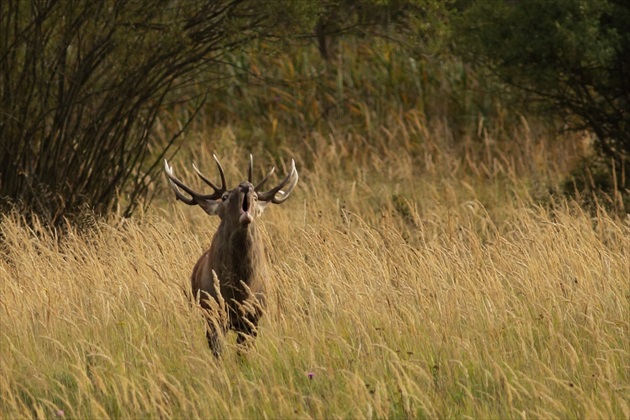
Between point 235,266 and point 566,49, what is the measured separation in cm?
686

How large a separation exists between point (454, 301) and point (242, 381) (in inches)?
73.7

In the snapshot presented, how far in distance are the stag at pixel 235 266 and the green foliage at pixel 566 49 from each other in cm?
623

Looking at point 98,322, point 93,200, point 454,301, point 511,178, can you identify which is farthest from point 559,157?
point 98,322

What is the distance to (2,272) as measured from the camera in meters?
8.20

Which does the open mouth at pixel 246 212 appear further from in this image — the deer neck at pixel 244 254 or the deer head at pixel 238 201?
the deer neck at pixel 244 254

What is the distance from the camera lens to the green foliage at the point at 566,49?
39.2ft

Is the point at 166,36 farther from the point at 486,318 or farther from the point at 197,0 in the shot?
the point at 486,318

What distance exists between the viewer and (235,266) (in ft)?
21.3

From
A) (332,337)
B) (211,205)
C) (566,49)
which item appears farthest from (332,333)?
(566,49)

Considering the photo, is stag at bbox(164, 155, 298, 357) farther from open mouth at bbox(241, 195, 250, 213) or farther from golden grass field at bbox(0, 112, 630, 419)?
golden grass field at bbox(0, 112, 630, 419)

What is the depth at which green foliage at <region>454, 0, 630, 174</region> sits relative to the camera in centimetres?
1195

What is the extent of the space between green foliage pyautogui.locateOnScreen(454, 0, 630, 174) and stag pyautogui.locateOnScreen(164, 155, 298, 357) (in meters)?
6.23

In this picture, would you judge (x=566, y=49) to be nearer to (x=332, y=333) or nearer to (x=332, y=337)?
(x=332, y=333)

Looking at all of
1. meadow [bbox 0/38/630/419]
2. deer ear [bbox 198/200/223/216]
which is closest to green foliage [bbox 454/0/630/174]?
meadow [bbox 0/38/630/419]
